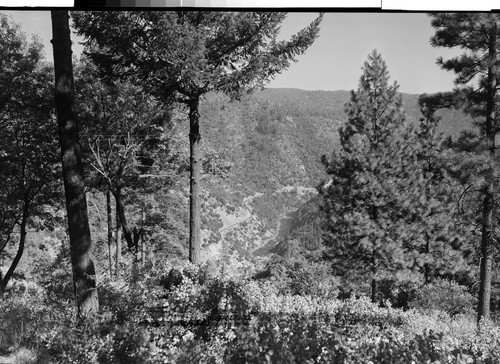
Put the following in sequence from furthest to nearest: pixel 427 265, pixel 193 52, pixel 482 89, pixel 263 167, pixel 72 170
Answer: pixel 263 167 < pixel 427 265 < pixel 482 89 < pixel 193 52 < pixel 72 170

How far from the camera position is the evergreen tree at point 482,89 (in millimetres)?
5746

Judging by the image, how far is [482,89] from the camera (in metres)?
6.80

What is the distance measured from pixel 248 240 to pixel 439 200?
199 feet

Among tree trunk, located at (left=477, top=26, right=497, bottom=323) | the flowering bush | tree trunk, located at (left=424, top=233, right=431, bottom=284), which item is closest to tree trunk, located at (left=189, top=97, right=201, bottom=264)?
the flowering bush

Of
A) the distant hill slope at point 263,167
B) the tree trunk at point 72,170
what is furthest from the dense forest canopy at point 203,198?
the distant hill slope at point 263,167

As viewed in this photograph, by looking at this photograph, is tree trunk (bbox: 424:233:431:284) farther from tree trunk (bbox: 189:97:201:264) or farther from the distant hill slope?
the distant hill slope

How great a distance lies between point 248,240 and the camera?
2862 inches

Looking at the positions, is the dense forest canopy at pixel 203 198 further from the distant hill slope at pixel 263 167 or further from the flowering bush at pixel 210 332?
the distant hill slope at pixel 263 167

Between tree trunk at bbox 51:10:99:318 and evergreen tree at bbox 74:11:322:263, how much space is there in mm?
1467

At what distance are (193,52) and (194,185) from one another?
7.16 ft

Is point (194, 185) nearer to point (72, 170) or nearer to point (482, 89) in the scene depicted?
point (72, 170)

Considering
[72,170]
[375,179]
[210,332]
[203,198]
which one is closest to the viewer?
[210,332]

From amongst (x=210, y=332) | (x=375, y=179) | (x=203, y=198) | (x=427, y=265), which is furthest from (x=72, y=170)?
(x=427, y=265)

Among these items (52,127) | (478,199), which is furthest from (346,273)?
(52,127)
